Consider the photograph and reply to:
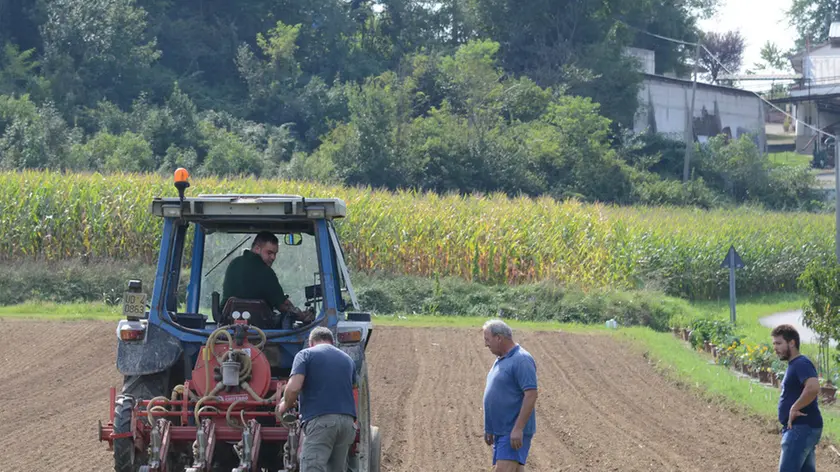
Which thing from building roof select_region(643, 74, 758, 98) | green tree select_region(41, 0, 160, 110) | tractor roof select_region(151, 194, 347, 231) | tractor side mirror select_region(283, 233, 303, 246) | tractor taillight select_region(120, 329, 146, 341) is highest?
green tree select_region(41, 0, 160, 110)

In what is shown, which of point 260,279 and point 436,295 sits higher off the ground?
point 260,279

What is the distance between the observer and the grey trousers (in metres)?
7.96

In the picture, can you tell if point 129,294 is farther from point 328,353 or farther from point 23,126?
point 23,126

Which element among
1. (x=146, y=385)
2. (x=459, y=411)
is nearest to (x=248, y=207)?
(x=146, y=385)

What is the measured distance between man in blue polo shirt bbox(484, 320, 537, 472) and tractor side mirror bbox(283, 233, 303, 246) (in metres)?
2.10

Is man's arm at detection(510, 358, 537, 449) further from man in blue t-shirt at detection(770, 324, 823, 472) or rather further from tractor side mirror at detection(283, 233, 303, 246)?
tractor side mirror at detection(283, 233, 303, 246)

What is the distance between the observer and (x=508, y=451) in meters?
8.48

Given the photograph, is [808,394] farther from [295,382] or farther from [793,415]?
[295,382]

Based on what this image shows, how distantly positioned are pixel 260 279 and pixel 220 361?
927 millimetres

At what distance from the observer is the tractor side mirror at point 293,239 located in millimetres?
9891

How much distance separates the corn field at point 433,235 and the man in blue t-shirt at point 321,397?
63.3 ft

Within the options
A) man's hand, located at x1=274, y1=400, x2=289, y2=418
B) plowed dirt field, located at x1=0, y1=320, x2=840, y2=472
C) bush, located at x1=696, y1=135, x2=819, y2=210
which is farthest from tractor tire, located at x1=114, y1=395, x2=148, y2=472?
bush, located at x1=696, y1=135, x2=819, y2=210

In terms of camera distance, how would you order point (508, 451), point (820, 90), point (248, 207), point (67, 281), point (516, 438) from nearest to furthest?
point (516, 438) < point (508, 451) < point (248, 207) < point (67, 281) < point (820, 90)

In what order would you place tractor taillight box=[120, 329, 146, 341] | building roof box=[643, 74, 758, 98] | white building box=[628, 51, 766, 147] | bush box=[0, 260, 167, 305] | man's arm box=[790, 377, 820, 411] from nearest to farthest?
1. tractor taillight box=[120, 329, 146, 341]
2. man's arm box=[790, 377, 820, 411]
3. bush box=[0, 260, 167, 305]
4. white building box=[628, 51, 766, 147]
5. building roof box=[643, 74, 758, 98]
